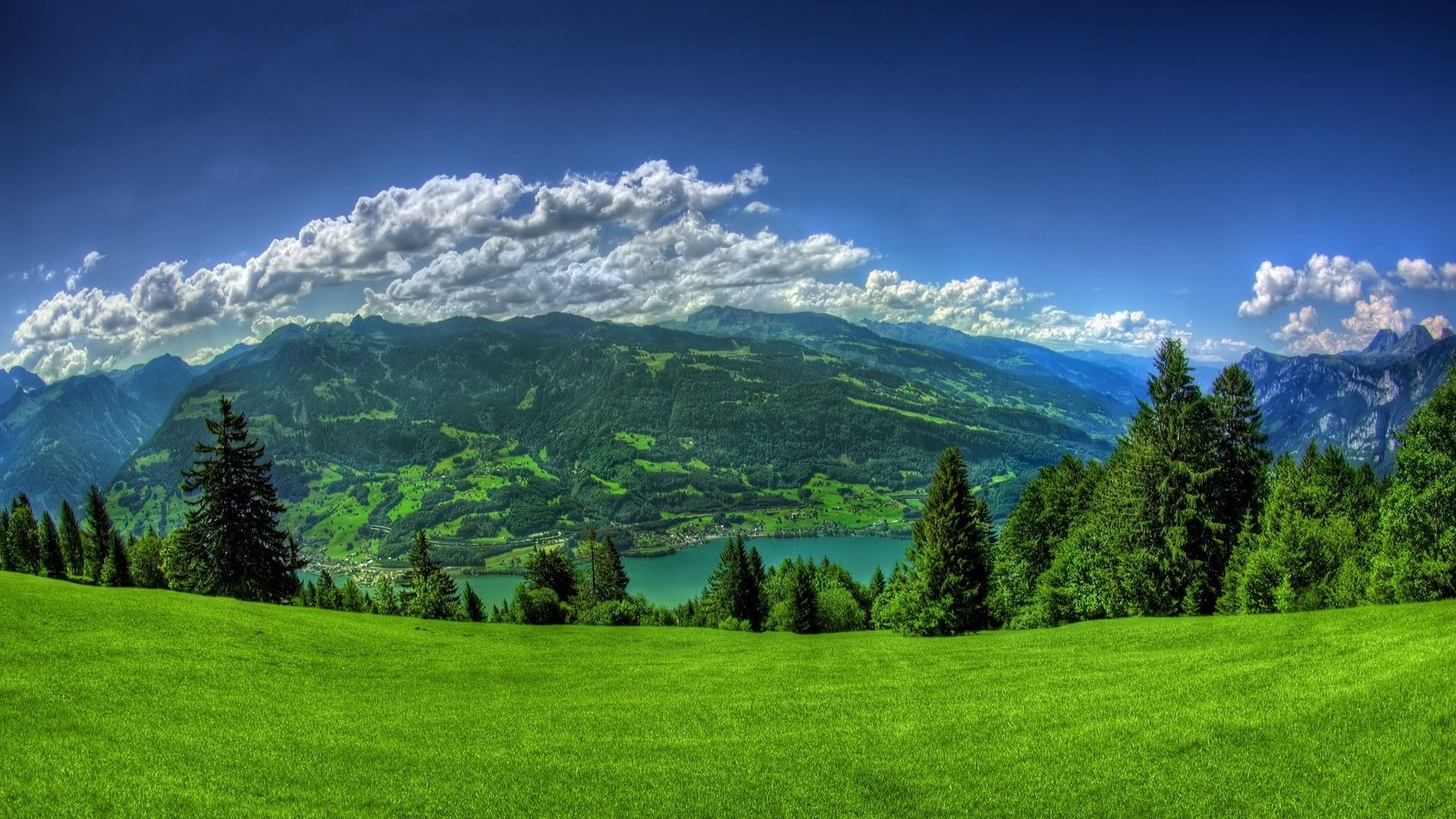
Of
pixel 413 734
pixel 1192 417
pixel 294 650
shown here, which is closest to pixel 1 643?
pixel 294 650

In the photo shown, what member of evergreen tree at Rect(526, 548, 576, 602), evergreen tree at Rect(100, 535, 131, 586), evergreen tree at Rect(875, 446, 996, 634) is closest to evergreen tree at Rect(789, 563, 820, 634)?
evergreen tree at Rect(875, 446, 996, 634)

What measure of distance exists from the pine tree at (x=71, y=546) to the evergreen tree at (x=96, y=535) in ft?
17.0

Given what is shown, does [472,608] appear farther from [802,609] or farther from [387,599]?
[802,609]

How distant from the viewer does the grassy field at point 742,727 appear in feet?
43.3

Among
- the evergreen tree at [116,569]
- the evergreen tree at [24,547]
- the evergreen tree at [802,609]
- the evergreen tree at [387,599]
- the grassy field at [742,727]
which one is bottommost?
the evergreen tree at [802,609]

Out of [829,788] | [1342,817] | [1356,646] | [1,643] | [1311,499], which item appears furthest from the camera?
[1311,499]

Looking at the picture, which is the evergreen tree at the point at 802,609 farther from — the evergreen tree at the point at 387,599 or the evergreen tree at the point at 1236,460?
the evergreen tree at the point at 387,599

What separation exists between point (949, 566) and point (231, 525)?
4891cm

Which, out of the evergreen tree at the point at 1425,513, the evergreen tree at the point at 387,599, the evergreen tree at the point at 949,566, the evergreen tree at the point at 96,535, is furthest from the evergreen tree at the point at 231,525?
the evergreen tree at the point at 1425,513

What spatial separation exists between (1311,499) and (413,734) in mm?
51332

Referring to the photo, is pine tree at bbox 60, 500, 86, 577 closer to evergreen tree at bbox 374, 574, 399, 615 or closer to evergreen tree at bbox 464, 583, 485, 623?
evergreen tree at bbox 374, 574, 399, 615

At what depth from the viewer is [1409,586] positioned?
26547mm

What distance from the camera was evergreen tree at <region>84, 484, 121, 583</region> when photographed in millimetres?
78062

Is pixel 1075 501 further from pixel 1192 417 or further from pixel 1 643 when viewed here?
pixel 1 643
